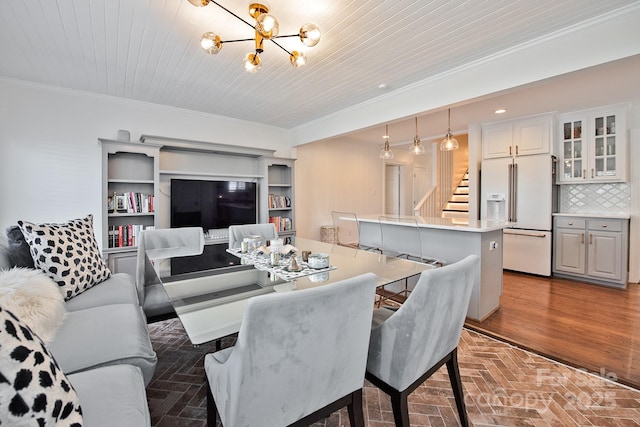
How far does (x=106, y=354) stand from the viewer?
1275mm

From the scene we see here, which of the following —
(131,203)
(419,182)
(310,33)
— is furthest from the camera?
(419,182)

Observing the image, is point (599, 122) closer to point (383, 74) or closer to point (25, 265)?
point (383, 74)

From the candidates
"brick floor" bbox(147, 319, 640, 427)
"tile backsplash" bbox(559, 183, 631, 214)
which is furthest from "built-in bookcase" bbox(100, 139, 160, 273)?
"tile backsplash" bbox(559, 183, 631, 214)

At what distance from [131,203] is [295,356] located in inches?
144

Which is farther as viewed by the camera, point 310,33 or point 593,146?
point 593,146

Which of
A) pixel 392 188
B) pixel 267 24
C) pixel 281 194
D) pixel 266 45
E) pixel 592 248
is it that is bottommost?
pixel 592 248

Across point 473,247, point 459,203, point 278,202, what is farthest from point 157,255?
point 459,203

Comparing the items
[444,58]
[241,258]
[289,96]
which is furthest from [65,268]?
[444,58]

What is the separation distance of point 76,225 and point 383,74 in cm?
309

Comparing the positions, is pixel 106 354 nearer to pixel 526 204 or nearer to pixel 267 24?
pixel 267 24

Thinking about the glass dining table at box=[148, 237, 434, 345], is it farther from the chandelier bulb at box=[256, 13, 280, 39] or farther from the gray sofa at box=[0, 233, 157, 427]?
the chandelier bulb at box=[256, 13, 280, 39]

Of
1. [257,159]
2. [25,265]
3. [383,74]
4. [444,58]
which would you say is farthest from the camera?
[257,159]

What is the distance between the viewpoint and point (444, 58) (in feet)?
8.61

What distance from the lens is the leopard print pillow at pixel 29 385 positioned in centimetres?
60
